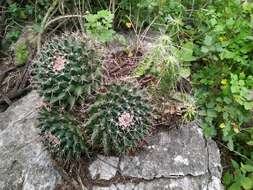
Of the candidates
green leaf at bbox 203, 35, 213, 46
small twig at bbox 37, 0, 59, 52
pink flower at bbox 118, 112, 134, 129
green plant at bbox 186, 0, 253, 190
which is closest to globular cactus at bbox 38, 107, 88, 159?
pink flower at bbox 118, 112, 134, 129

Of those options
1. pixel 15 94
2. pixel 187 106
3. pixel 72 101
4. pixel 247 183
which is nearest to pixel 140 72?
pixel 187 106

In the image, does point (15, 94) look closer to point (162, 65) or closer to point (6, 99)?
point (6, 99)

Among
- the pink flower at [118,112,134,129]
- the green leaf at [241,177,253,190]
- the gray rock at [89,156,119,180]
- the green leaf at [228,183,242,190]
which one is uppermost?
the pink flower at [118,112,134,129]

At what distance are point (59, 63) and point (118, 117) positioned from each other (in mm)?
395

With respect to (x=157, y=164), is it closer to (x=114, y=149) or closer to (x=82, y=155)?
(x=114, y=149)

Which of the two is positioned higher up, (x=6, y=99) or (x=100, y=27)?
(x=100, y=27)

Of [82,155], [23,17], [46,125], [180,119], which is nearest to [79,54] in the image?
[46,125]

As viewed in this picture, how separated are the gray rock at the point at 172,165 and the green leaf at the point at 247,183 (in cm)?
16

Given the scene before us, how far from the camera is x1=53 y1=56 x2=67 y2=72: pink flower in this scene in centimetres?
213

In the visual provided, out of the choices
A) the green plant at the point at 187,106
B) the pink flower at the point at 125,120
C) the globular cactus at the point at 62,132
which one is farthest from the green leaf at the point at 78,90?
the green plant at the point at 187,106

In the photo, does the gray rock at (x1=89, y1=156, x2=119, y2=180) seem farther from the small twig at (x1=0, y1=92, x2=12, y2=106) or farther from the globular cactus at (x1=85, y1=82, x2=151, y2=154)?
the small twig at (x1=0, y1=92, x2=12, y2=106)

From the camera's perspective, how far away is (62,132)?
2.16m

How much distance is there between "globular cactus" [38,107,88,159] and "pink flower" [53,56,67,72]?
22 centimetres

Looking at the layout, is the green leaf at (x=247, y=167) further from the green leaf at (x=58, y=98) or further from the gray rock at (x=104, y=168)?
the green leaf at (x=58, y=98)
